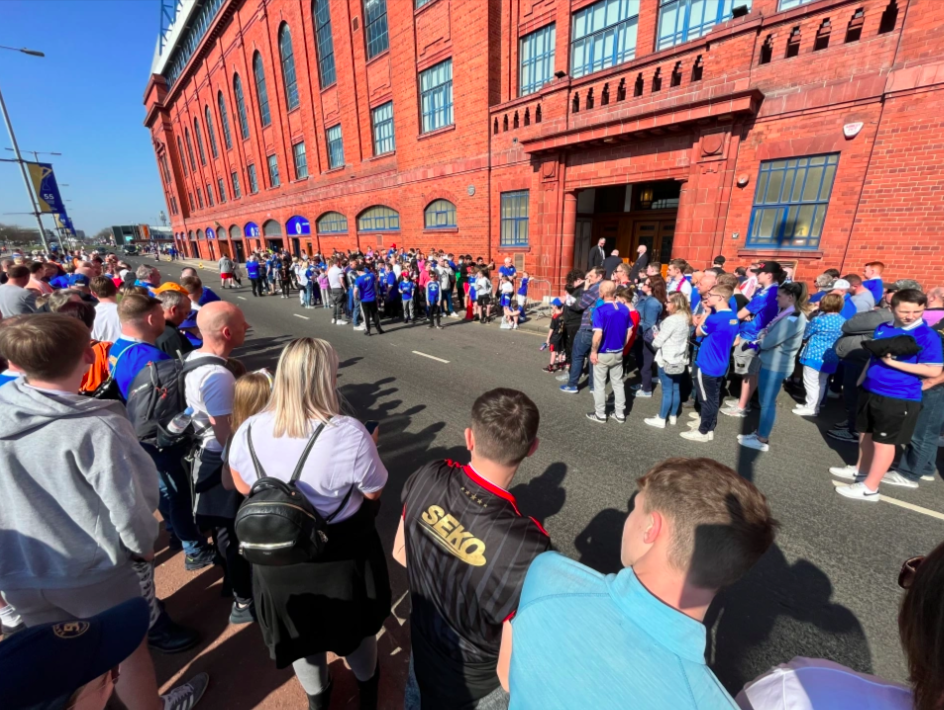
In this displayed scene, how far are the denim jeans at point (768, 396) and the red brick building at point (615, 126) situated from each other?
16.8 feet

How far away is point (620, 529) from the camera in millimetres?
3262

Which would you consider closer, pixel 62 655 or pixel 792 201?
pixel 62 655

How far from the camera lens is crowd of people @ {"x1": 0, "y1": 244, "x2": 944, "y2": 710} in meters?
0.85

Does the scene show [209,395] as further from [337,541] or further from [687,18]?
[687,18]

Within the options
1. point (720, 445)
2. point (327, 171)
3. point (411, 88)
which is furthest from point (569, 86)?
point (327, 171)

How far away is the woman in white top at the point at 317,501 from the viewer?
1598mm

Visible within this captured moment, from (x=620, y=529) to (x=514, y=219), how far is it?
1189 centimetres

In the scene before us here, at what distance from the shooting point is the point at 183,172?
44844mm

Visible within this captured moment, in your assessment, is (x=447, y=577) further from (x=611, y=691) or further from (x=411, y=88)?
(x=411, y=88)

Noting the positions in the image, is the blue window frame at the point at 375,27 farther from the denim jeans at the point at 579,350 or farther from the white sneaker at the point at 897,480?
the white sneaker at the point at 897,480

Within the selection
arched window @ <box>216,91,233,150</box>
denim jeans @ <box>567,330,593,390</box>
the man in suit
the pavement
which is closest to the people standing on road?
the pavement

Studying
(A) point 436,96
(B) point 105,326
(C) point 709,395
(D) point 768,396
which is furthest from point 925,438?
(A) point 436,96

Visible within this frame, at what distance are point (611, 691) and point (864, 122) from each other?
10.5 m

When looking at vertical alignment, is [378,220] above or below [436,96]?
below
